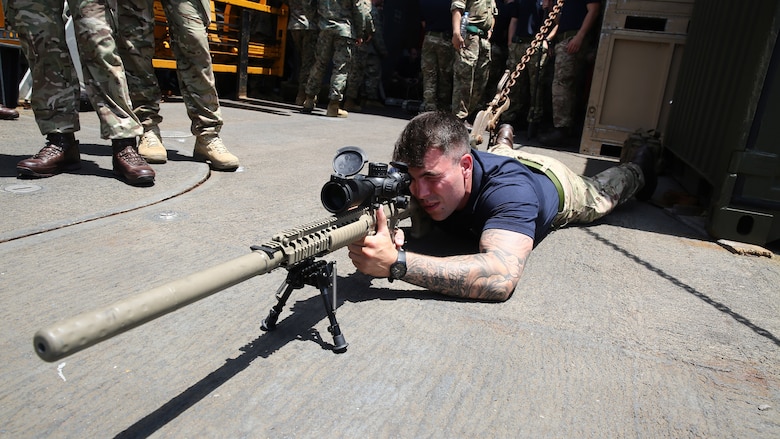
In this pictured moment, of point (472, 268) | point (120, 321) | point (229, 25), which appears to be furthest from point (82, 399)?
point (229, 25)

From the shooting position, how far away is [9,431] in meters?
1.35

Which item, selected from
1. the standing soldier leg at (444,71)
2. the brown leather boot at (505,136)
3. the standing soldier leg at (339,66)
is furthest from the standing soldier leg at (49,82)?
the standing soldier leg at (444,71)

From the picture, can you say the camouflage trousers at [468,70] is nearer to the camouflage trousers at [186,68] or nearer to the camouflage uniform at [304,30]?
the camouflage uniform at [304,30]

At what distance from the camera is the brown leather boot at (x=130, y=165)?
10.6 ft

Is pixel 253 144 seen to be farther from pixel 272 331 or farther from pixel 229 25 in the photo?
pixel 229 25

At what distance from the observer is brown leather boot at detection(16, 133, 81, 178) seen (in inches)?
124

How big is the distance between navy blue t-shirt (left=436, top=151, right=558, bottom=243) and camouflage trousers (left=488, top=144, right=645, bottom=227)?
560 millimetres

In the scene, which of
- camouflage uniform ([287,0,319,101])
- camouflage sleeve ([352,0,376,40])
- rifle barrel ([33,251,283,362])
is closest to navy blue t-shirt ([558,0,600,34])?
→ camouflage sleeve ([352,0,376,40])

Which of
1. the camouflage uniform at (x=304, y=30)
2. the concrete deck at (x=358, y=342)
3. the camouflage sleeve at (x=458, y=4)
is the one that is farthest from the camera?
the camouflage uniform at (x=304, y=30)

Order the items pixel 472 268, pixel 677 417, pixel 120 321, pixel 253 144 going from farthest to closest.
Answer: pixel 253 144 → pixel 472 268 → pixel 677 417 → pixel 120 321

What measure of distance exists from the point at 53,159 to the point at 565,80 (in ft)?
19.1

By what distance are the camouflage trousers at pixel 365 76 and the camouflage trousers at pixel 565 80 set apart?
3.67 m

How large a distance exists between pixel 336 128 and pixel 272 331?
17.6 feet

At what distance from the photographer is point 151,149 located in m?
3.82
